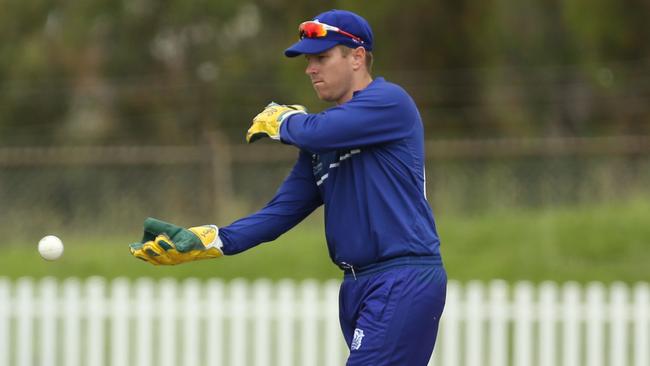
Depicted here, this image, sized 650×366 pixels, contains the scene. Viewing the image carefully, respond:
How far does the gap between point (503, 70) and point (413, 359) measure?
12668mm

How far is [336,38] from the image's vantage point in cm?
465

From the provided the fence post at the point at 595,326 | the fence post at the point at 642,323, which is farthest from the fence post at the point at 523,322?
the fence post at the point at 642,323

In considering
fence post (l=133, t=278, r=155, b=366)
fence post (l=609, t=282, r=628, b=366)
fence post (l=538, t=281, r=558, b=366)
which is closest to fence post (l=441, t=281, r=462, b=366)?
fence post (l=538, t=281, r=558, b=366)

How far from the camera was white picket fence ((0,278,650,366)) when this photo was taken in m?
8.59

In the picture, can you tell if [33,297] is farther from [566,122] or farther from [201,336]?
[566,122]

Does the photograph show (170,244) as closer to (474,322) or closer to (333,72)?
(333,72)

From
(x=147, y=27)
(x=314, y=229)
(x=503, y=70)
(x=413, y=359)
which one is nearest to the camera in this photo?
(x=413, y=359)

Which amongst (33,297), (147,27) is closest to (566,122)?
(147,27)

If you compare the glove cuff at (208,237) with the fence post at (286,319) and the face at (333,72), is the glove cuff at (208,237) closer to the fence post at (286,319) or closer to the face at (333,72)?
the face at (333,72)

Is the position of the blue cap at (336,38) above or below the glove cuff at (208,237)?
above

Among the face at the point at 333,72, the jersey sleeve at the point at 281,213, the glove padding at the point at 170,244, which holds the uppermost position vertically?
the face at the point at 333,72

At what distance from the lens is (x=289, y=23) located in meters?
17.5

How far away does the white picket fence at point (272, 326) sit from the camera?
8.59 meters

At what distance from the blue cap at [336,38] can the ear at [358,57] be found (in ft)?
0.06
